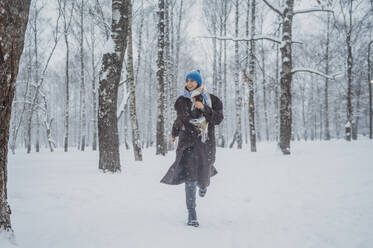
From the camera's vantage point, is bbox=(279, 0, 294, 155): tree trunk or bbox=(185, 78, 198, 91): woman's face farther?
bbox=(279, 0, 294, 155): tree trunk

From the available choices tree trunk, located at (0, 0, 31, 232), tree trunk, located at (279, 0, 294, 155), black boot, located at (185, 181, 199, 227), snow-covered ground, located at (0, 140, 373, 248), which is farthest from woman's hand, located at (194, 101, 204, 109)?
tree trunk, located at (279, 0, 294, 155)

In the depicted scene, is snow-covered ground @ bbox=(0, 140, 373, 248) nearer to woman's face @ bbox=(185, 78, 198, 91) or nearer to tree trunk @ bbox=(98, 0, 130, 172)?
tree trunk @ bbox=(98, 0, 130, 172)

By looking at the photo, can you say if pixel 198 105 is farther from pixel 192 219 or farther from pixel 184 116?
pixel 192 219

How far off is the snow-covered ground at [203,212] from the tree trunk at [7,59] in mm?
500

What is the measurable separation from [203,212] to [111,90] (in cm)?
381

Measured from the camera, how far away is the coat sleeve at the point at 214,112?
294 cm

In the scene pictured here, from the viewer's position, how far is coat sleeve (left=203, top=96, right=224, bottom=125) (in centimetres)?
294

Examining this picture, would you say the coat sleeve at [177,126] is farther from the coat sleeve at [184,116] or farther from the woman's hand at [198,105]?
the woman's hand at [198,105]

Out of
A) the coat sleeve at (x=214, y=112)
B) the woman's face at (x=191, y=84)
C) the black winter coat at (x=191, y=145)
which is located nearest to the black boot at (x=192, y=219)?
the black winter coat at (x=191, y=145)

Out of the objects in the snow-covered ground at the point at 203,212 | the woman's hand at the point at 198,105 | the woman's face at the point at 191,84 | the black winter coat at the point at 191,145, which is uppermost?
the woman's face at the point at 191,84

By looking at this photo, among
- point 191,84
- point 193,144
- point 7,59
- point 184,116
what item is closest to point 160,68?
point 191,84

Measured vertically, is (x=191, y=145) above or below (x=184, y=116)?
below

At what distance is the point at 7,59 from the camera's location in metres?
1.87

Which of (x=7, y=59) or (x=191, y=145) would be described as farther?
(x=191, y=145)
